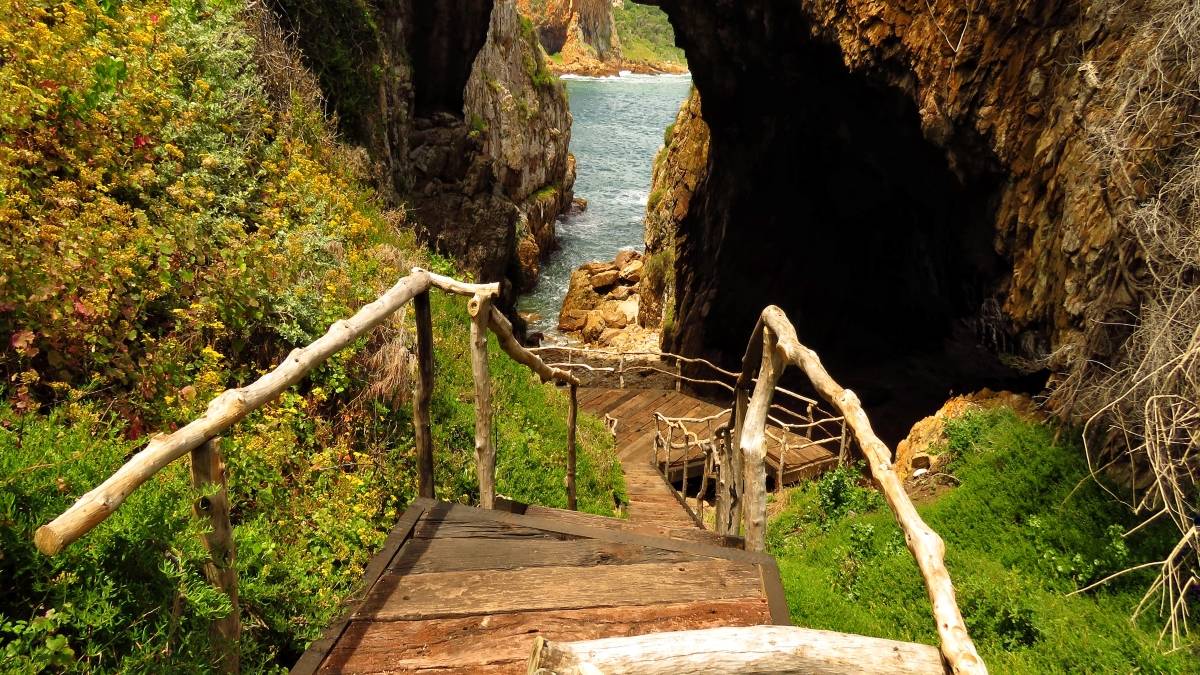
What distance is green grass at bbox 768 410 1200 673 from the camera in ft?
15.6

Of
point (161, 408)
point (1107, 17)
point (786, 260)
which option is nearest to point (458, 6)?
point (786, 260)

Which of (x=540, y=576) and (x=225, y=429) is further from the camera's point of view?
(x=540, y=576)

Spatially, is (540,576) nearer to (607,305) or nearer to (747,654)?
(747,654)

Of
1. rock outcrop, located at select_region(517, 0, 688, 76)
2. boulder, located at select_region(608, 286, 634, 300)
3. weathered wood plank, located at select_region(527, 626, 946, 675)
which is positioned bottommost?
boulder, located at select_region(608, 286, 634, 300)

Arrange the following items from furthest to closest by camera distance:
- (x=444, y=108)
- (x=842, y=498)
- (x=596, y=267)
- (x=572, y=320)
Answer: (x=596, y=267) < (x=572, y=320) < (x=444, y=108) < (x=842, y=498)

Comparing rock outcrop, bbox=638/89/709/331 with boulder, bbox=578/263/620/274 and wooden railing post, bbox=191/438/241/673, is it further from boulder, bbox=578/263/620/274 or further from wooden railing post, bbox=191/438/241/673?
wooden railing post, bbox=191/438/241/673

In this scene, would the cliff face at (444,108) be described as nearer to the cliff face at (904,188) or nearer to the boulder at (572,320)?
the boulder at (572,320)

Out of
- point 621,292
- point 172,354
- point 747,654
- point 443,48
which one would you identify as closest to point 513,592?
point 747,654

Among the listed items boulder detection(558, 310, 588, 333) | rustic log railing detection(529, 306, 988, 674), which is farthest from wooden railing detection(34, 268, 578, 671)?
boulder detection(558, 310, 588, 333)

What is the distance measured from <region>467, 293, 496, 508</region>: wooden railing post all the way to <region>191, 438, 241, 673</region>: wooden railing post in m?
1.93

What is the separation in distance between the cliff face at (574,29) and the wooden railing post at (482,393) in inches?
3749

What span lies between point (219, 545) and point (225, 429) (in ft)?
1.21

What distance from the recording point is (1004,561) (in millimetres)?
5781

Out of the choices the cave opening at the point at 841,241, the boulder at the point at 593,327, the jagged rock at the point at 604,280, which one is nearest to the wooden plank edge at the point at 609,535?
the cave opening at the point at 841,241
